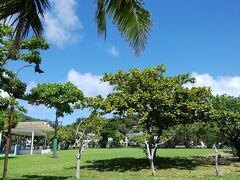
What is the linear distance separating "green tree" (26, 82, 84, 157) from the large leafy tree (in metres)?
10.1

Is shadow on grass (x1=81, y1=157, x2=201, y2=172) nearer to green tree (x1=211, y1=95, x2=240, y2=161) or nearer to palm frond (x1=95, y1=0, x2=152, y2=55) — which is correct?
green tree (x1=211, y1=95, x2=240, y2=161)

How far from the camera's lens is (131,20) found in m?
7.42

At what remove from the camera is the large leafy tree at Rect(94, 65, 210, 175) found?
24031 millimetres

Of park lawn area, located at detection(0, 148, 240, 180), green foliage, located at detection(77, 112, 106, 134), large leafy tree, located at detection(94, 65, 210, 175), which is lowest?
park lawn area, located at detection(0, 148, 240, 180)

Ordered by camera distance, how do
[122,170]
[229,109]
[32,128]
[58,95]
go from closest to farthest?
1. [58,95]
2. [122,170]
3. [229,109]
4. [32,128]

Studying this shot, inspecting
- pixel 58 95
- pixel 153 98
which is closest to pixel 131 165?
Answer: pixel 153 98

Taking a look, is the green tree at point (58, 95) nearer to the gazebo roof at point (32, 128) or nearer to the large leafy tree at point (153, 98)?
the large leafy tree at point (153, 98)

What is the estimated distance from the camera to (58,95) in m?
13.7

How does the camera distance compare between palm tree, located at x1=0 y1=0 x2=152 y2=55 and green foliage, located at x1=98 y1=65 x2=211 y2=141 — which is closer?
palm tree, located at x1=0 y1=0 x2=152 y2=55

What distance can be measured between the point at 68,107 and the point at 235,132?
19927mm

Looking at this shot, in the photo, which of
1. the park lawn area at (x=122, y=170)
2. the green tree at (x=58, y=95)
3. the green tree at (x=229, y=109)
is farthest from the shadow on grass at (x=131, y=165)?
the green tree at (x=58, y=95)

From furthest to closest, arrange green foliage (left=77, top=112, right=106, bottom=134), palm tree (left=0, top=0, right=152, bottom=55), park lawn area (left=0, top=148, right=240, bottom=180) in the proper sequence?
green foliage (left=77, top=112, right=106, bottom=134) → park lawn area (left=0, top=148, right=240, bottom=180) → palm tree (left=0, top=0, right=152, bottom=55)

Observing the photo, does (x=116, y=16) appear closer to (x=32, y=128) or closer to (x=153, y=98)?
(x=153, y=98)

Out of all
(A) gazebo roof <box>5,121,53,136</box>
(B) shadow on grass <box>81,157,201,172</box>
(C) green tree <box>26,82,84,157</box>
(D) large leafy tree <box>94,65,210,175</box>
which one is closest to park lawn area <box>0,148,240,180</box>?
(B) shadow on grass <box>81,157,201,172</box>
